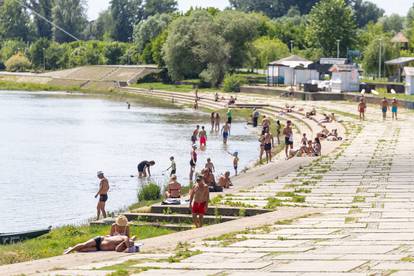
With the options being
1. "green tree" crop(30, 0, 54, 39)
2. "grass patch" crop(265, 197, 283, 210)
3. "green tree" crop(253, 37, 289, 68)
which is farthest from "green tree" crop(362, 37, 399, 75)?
"green tree" crop(30, 0, 54, 39)

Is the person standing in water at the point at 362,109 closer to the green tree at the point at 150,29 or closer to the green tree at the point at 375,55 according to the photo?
the green tree at the point at 375,55

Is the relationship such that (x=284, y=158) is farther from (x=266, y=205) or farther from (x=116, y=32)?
(x=116, y=32)

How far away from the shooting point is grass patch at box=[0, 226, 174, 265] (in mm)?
19141

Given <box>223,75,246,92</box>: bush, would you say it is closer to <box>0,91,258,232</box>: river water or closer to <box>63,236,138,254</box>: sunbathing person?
<box>0,91,258,232</box>: river water

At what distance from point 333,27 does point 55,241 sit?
8397 cm

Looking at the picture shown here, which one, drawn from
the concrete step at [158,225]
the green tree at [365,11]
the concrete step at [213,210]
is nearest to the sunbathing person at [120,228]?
the concrete step at [158,225]

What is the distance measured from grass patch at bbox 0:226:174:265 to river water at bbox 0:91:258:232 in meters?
2.80

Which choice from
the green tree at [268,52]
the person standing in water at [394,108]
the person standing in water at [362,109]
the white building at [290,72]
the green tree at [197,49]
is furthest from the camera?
the green tree at [268,52]

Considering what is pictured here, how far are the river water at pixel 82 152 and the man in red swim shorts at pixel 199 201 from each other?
17.0 ft

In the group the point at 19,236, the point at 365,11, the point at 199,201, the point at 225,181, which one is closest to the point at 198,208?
the point at 199,201

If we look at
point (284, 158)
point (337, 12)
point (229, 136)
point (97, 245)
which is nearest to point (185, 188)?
point (284, 158)

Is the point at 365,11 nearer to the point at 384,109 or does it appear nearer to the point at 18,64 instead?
the point at 18,64

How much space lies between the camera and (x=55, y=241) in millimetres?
21109

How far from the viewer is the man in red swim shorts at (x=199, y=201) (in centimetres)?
2100
